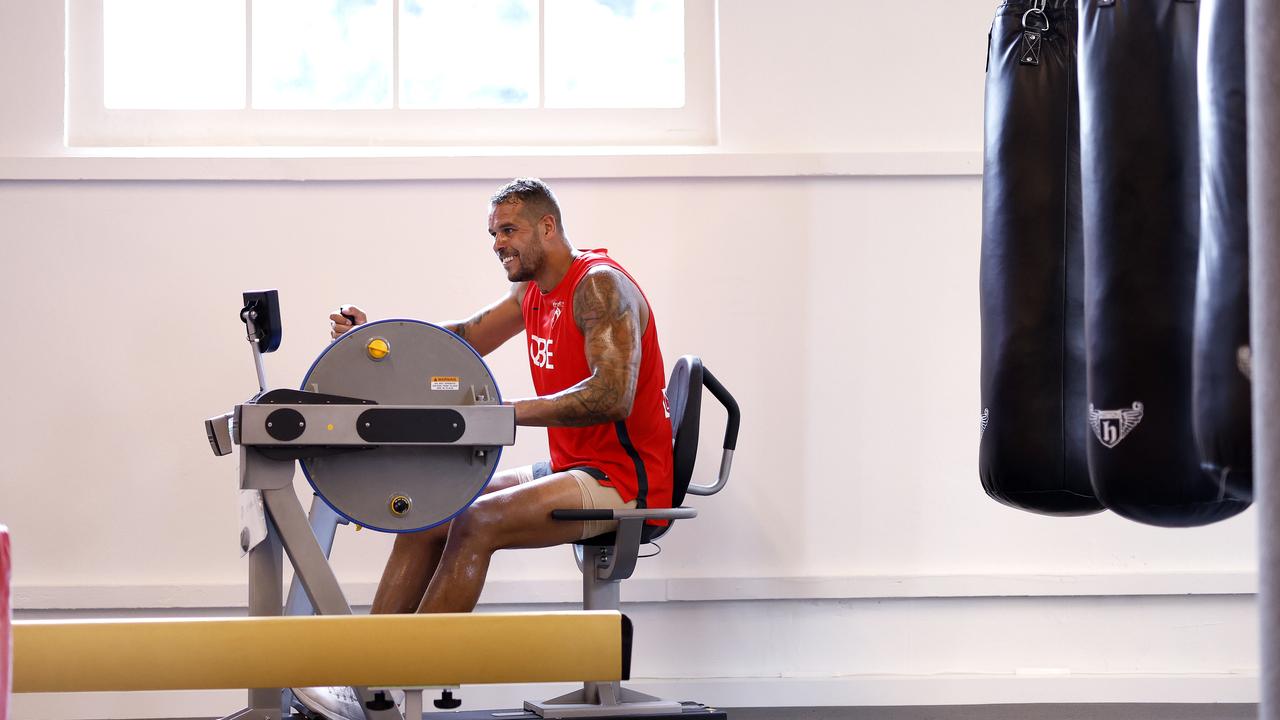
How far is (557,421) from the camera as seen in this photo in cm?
263

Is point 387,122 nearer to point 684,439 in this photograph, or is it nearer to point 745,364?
point 745,364

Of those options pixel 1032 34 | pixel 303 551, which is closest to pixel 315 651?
pixel 303 551

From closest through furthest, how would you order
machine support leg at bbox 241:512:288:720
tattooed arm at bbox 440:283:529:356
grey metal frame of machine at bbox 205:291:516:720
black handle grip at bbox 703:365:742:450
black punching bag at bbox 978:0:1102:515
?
black punching bag at bbox 978:0:1102:515, grey metal frame of machine at bbox 205:291:516:720, machine support leg at bbox 241:512:288:720, black handle grip at bbox 703:365:742:450, tattooed arm at bbox 440:283:529:356

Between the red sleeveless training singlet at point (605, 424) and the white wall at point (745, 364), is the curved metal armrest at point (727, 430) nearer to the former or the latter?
the red sleeveless training singlet at point (605, 424)

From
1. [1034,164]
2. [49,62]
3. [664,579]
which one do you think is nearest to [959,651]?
[664,579]

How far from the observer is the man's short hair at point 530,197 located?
118 inches

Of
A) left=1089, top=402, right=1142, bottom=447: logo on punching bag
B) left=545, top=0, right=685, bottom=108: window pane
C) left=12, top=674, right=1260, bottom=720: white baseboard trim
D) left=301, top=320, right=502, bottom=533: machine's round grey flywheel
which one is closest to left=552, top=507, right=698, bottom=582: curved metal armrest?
left=301, top=320, right=502, bottom=533: machine's round grey flywheel

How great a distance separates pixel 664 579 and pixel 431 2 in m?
2.16

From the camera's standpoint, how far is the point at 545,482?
2.71m

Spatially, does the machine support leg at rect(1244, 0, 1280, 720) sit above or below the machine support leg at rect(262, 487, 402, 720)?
above

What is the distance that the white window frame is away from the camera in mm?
3721

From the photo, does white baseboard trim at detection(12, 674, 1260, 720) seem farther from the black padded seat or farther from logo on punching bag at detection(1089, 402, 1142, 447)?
logo on punching bag at detection(1089, 402, 1142, 447)

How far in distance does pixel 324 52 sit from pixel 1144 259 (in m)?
3.09

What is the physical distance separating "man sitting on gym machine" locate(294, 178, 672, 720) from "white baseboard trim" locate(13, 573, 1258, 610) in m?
0.70
